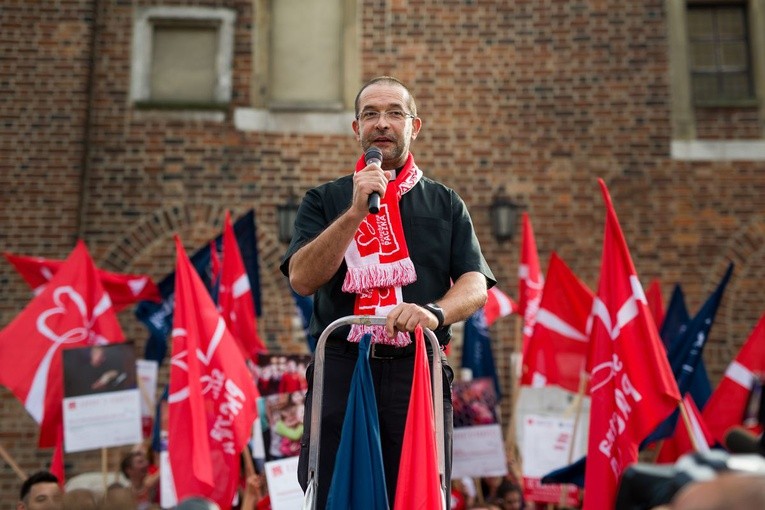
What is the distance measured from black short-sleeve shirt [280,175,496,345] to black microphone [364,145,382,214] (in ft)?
0.65

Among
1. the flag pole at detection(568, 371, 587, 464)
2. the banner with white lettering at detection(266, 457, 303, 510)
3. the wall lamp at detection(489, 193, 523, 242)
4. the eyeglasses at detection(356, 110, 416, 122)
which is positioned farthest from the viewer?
the wall lamp at detection(489, 193, 523, 242)

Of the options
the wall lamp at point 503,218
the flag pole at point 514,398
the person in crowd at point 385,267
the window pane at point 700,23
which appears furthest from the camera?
the window pane at point 700,23

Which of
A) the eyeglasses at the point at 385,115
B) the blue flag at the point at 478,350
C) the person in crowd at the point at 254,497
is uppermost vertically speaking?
the eyeglasses at the point at 385,115

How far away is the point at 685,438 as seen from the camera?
5.65 meters

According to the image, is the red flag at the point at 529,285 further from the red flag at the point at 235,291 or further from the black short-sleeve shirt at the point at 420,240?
the black short-sleeve shirt at the point at 420,240

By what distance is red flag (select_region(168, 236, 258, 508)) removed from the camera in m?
5.01

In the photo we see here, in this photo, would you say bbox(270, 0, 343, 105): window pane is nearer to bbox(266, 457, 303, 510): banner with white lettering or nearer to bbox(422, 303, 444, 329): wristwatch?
bbox(266, 457, 303, 510): banner with white lettering

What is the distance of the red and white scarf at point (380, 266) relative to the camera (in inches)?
113

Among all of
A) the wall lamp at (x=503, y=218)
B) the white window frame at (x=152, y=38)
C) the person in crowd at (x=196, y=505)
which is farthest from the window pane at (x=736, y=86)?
the person in crowd at (x=196, y=505)

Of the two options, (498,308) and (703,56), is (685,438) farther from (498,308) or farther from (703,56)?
(703,56)

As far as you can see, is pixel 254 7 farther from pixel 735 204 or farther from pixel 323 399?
pixel 323 399

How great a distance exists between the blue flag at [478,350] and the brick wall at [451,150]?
1.16 m

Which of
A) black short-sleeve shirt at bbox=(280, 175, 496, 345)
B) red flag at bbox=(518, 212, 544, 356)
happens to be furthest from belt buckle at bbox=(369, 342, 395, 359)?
red flag at bbox=(518, 212, 544, 356)

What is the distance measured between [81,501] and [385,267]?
138 centimetres
